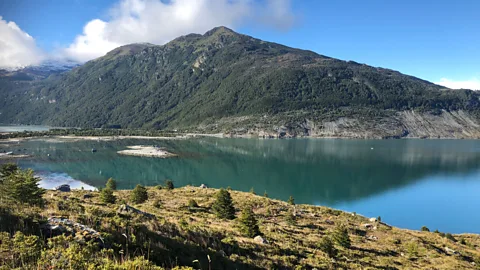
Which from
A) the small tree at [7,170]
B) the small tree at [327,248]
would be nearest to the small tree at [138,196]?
the small tree at [7,170]

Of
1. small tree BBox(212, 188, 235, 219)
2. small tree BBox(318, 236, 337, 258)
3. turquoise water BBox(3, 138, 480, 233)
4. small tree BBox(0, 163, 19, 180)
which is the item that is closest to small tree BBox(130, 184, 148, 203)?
small tree BBox(212, 188, 235, 219)

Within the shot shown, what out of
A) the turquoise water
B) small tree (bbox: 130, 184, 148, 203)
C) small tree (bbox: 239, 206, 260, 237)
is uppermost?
small tree (bbox: 239, 206, 260, 237)

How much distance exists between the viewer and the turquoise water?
211 feet

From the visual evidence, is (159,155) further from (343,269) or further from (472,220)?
(343,269)

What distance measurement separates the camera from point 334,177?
301ft

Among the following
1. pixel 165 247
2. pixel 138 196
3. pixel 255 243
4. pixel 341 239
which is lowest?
pixel 138 196

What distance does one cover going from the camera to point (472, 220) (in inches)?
2306

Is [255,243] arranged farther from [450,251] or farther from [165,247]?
[450,251]

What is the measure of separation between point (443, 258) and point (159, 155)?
111 meters

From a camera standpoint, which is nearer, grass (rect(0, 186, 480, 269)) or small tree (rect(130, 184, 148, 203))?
grass (rect(0, 186, 480, 269))

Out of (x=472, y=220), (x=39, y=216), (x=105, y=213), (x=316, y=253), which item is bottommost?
(x=472, y=220)

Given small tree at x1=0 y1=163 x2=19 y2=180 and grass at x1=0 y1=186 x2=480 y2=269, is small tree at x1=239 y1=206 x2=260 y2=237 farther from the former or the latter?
small tree at x1=0 y1=163 x2=19 y2=180

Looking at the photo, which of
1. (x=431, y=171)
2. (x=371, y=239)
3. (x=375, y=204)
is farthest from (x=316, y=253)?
(x=431, y=171)

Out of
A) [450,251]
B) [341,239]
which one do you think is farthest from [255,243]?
[450,251]
